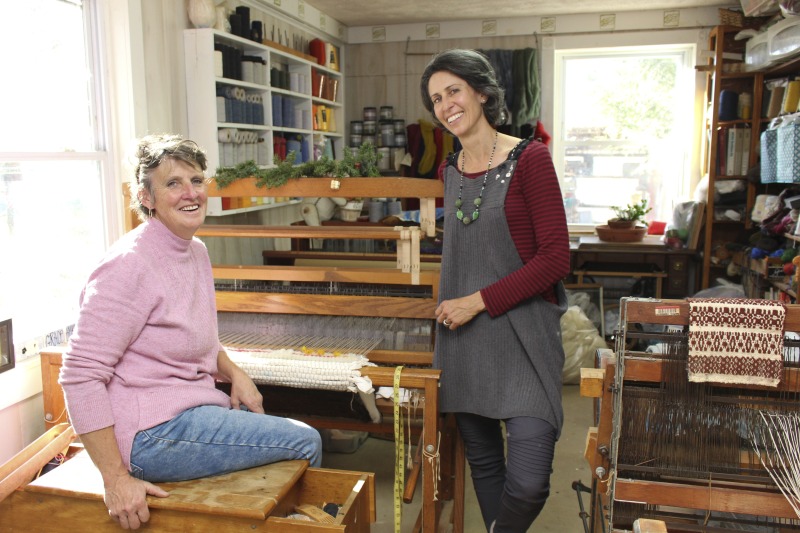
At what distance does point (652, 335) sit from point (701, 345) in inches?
4.4

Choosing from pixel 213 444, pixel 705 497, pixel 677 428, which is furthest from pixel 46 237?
pixel 705 497

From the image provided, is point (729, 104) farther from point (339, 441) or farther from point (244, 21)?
point (339, 441)

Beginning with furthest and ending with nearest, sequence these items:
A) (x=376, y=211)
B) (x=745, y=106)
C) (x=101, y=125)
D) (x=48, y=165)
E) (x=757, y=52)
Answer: (x=376, y=211)
(x=745, y=106)
(x=757, y=52)
(x=101, y=125)
(x=48, y=165)

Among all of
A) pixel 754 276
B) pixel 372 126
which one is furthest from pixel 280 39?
pixel 754 276

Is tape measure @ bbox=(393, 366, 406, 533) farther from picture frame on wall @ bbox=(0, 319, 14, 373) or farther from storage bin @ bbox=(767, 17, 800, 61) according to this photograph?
storage bin @ bbox=(767, 17, 800, 61)

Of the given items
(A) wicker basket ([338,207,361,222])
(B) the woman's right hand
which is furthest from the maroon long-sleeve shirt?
(A) wicker basket ([338,207,361,222])

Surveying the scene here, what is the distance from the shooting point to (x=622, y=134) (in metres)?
5.80

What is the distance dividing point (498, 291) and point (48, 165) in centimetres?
176

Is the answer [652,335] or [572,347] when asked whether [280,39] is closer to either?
[572,347]

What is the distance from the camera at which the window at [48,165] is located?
2.27 metres

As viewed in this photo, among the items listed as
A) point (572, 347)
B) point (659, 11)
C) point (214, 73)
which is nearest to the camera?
point (214, 73)

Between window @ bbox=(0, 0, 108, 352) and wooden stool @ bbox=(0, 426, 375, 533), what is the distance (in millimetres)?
744

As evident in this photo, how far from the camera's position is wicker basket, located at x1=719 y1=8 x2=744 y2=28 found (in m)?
4.89

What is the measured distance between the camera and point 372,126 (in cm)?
589
